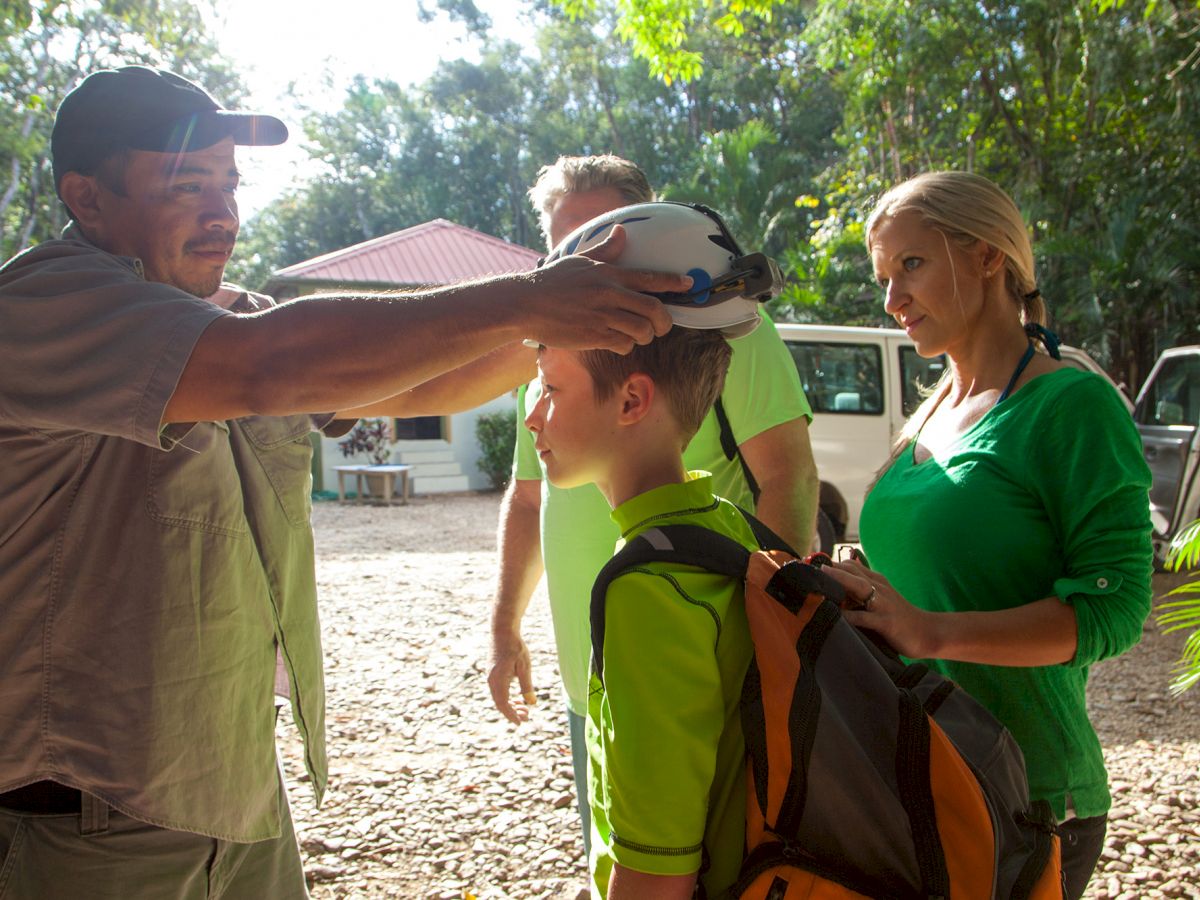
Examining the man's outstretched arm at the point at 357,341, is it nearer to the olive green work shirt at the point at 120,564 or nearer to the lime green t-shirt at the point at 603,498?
the olive green work shirt at the point at 120,564

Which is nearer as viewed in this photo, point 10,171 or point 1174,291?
point 1174,291

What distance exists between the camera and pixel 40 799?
1.64 m

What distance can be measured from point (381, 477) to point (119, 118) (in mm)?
15982

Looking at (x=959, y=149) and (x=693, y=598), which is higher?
(x=959, y=149)

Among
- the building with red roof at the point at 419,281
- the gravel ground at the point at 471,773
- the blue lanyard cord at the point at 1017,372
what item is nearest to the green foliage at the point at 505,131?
the building with red roof at the point at 419,281

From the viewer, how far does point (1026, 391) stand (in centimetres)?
180

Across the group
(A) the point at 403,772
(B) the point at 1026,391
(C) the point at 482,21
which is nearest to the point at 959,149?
(A) the point at 403,772

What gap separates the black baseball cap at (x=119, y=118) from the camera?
1.80 meters

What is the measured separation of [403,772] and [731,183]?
16.1 metres

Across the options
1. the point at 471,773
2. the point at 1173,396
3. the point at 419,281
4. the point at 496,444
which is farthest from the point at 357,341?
the point at 419,281

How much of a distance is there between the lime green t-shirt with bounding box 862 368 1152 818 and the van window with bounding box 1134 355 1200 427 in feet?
28.2

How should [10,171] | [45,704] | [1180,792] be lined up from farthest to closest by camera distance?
[10,171] → [1180,792] → [45,704]

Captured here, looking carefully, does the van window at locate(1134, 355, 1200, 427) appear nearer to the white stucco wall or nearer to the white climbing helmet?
the white climbing helmet

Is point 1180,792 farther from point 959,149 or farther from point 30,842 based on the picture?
point 959,149
